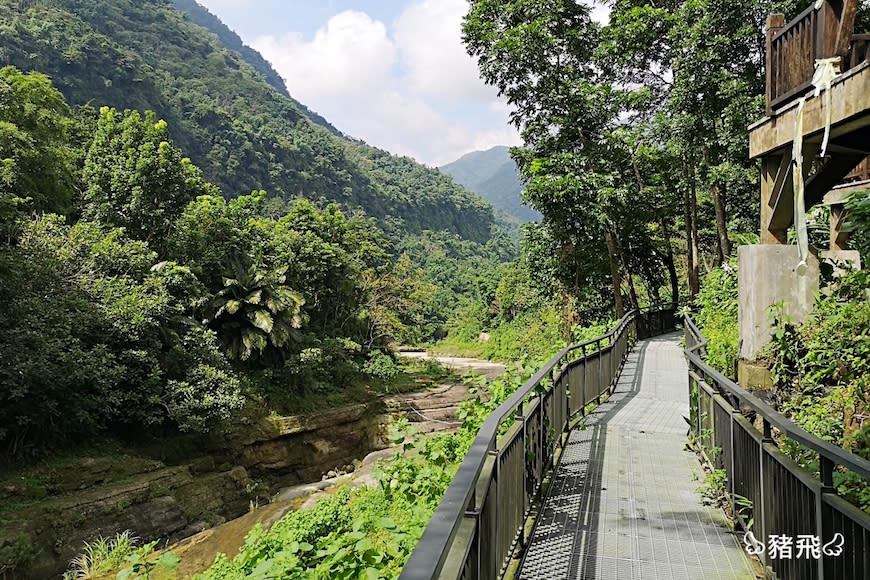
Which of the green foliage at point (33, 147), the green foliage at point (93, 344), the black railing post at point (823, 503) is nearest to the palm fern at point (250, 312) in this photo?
the green foliage at point (93, 344)

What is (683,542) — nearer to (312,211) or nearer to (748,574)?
(748,574)

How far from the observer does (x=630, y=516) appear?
4.14 meters

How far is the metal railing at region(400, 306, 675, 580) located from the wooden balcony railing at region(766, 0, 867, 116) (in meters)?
3.71

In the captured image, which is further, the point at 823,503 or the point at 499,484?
the point at 499,484

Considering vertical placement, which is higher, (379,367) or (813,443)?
(813,443)

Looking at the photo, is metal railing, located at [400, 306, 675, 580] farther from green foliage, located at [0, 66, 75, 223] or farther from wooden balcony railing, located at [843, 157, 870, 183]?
green foliage, located at [0, 66, 75, 223]

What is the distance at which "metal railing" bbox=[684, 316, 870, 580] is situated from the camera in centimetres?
210

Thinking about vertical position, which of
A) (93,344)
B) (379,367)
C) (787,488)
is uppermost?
(787,488)

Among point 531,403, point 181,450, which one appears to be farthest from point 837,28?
point 181,450

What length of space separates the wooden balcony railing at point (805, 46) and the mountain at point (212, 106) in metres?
29.9

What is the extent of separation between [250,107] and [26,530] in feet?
261

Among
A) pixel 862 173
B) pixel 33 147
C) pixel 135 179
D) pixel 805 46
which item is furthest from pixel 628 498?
pixel 33 147

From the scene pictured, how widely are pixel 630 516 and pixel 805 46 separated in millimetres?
5001

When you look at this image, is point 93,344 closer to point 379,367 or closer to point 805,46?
point 379,367
